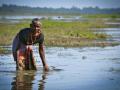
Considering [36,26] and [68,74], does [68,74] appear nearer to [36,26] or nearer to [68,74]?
[68,74]

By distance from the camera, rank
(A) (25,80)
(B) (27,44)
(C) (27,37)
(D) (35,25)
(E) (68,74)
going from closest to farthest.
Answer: (A) (25,80) → (D) (35,25) → (C) (27,37) → (B) (27,44) → (E) (68,74)

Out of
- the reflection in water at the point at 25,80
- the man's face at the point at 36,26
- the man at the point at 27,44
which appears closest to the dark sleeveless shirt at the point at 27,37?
the man at the point at 27,44

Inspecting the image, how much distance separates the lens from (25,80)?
423 inches

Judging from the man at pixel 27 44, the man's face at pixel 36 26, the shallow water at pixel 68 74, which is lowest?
the shallow water at pixel 68 74

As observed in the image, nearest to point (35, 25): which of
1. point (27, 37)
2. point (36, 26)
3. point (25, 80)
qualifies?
point (36, 26)

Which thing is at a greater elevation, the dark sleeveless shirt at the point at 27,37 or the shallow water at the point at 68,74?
the dark sleeveless shirt at the point at 27,37

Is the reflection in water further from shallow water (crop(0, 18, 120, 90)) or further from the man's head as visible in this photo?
the man's head

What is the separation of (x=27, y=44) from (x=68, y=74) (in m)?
1.28

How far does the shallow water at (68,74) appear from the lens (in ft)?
32.4

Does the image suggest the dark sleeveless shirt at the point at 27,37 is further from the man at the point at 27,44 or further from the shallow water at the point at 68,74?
the shallow water at the point at 68,74

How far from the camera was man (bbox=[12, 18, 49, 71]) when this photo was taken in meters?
11.0

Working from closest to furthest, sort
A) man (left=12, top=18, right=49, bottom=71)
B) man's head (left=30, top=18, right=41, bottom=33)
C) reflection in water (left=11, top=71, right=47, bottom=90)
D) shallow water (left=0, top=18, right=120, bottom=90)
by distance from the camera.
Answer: reflection in water (left=11, top=71, right=47, bottom=90), shallow water (left=0, top=18, right=120, bottom=90), man's head (left=30, top=18, right=41, bottom=33), man (left=12, top=18, right=49, bottom=71)

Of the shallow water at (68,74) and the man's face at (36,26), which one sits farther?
the man's face at (36,26)

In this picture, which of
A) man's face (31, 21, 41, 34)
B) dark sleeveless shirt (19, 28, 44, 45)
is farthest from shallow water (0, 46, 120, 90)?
man's face (31, 21, 41, 34)
